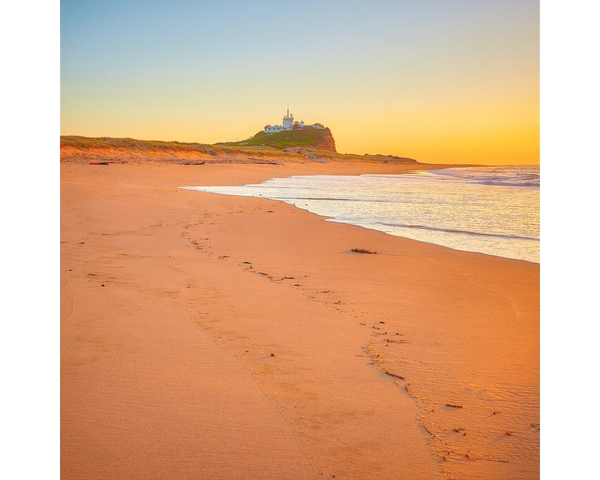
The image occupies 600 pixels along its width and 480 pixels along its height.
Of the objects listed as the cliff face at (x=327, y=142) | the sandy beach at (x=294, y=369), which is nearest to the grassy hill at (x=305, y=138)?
the cliff face at (x=327, y=142)

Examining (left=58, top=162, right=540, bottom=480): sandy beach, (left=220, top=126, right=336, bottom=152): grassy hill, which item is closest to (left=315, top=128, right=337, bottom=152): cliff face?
(left=220, top=126, right=336, bottom=152): grassy hill

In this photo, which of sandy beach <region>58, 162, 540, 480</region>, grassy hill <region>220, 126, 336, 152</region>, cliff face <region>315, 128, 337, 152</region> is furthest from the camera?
cliff face <region>315, 128, 337, 152</region>

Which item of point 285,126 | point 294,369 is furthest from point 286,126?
point 294,369

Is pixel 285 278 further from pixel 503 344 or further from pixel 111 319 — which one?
pixel 503 344

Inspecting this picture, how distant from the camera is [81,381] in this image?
286 centimetres

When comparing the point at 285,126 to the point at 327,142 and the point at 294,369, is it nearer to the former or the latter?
the point at 327,142

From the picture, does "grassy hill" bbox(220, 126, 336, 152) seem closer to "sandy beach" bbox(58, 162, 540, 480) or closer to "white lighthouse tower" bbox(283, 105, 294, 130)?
"white lighthouse tower" bbox(283, 105, 294, 130)

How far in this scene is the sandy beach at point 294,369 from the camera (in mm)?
2199

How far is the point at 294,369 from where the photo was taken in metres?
3.16

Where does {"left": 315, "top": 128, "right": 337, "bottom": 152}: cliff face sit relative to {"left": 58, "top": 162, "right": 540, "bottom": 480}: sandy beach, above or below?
above

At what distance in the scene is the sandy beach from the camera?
2.20m

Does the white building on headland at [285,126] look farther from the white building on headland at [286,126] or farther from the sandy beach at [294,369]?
the sandy beach at [294,369]
